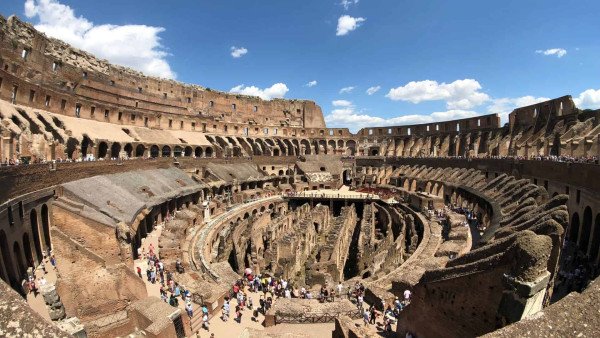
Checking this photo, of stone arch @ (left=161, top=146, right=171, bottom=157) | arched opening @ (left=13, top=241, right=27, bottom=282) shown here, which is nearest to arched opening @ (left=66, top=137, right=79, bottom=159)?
stone arch @ (left=161, top=146, right=171, bottom=157)

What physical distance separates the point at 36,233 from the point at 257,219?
529 inches

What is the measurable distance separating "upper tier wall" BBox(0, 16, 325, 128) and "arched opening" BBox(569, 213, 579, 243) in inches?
1286

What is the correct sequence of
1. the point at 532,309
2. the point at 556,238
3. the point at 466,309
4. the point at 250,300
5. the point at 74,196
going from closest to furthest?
the point at 532,309 → the point at 556,238 → the point at 466,309 → the point at 250,300 → the point at 74,196

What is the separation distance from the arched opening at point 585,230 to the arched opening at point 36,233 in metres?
25.0

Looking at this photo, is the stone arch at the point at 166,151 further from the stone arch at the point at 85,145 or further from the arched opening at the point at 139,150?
the stone arch at the point at 85,145

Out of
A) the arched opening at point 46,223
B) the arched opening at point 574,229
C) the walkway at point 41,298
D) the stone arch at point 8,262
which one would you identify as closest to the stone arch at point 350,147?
the arched opening at point 574,229

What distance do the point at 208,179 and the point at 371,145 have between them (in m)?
30.0

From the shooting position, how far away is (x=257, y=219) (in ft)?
83.7

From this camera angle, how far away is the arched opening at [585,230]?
15.1 meters

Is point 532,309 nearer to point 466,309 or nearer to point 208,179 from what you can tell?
point 466,309

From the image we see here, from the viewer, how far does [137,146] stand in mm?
32406

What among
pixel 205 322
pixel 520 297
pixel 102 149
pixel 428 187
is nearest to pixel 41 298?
pixel 205 322

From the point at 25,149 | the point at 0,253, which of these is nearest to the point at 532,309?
the point at 0,253

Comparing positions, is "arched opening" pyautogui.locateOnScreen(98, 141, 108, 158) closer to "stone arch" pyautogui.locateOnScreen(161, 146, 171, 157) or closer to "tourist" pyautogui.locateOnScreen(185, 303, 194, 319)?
"stone arch" pyautogui.locateOnScreen(161, 146, 171, 157)
